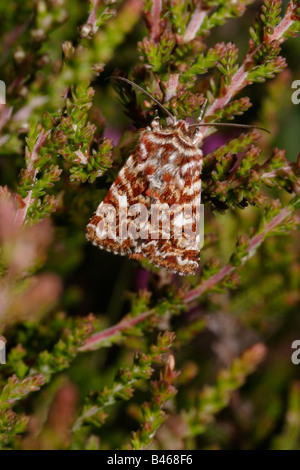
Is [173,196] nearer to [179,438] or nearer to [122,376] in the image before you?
[122,376]

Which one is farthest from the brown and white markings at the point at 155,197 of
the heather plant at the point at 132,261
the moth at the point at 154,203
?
the heather plant at the point at 132,261

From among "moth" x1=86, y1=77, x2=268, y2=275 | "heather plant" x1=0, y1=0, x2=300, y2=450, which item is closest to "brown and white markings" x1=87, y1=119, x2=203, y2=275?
"moth" x1=86, y1=77, x2=268, y2=275

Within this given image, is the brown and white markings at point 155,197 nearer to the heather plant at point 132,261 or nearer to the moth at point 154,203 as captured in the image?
the moth at point 154,203

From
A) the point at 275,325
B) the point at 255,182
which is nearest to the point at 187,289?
the point at 255,182

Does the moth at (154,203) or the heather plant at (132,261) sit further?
the moth at (154,203)

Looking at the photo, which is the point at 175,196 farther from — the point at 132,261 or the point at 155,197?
the point at 132,261

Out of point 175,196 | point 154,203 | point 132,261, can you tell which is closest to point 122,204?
point 154,203
